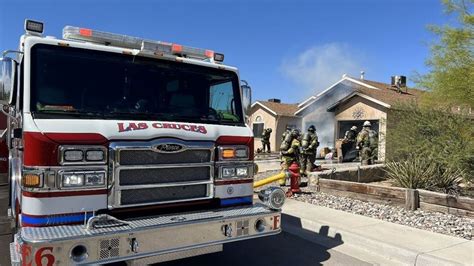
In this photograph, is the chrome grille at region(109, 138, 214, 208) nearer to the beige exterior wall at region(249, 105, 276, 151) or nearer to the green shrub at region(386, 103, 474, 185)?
the green shrub at region(386, 103, 474, 185)

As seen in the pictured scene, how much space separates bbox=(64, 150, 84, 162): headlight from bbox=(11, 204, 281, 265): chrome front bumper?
56 cm

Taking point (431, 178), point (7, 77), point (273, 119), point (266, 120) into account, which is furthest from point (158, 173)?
point (266, 120)

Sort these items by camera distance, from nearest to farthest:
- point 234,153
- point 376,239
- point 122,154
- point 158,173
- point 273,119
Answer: point 122,154 → point 158,173 → point 234,153 → point 376,239 → point 273,119

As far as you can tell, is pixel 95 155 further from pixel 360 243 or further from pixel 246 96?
pixel 360 243

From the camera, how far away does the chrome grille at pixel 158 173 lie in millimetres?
3752

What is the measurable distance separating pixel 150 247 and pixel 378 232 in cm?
373

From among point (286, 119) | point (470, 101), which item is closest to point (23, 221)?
point (470, 101)

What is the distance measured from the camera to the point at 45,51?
3873 mm

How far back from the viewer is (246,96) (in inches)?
206

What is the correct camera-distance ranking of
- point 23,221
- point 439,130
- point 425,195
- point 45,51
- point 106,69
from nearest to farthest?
point 23,221 < point 45,51 < point 106,69 < point 425,195 < point 439,130

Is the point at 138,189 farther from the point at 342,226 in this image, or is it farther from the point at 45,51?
the point at 342,226

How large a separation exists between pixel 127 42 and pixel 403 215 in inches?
207

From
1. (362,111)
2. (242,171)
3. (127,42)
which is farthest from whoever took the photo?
(362,111)

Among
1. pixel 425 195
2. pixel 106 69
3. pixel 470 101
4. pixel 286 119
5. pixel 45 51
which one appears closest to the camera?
pixel 45 51
